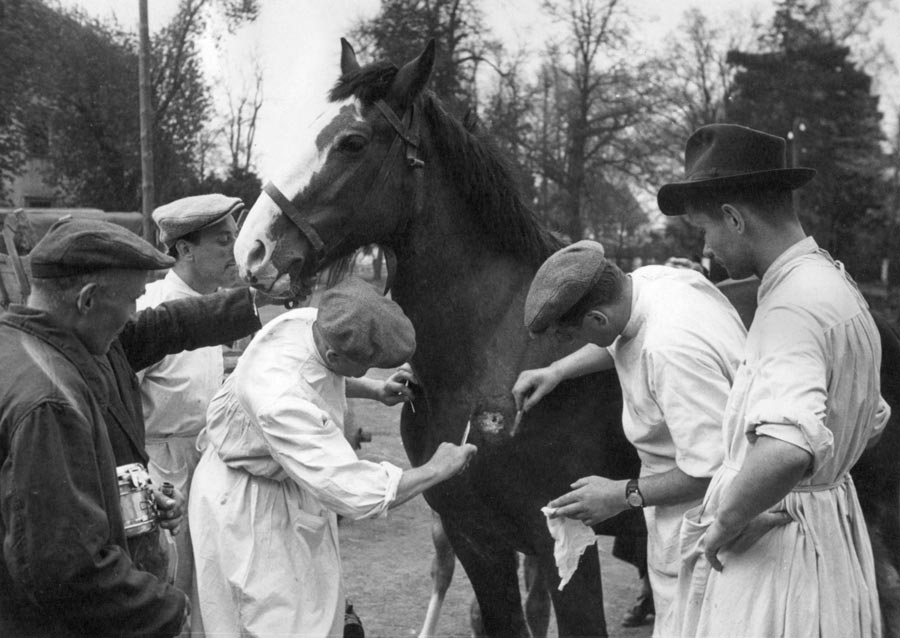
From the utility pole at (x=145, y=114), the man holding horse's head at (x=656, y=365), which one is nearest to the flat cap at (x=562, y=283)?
the man holding horse's head at (x=656, y=365)

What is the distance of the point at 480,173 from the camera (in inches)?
126

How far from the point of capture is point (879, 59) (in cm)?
2412

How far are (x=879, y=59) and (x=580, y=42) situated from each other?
8420 millimetres

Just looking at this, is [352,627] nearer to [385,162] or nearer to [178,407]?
[178,407]

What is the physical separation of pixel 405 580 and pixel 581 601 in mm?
2942

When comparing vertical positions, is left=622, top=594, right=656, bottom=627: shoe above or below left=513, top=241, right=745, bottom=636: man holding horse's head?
below

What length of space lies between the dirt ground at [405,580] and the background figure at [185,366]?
1.39m

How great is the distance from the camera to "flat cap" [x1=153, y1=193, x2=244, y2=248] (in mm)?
3820

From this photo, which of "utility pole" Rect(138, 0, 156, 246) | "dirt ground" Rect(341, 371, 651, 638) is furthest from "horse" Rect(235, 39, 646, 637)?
"utility pole" Rect(138, 0, 156, 246)

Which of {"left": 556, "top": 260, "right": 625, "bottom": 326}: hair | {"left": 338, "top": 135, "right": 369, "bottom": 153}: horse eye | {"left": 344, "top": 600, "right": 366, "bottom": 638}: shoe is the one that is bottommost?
{"left": 344, "top": 600, "right": 366, "bottom": 638}: shoe

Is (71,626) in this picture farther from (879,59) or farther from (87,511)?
(879,59)

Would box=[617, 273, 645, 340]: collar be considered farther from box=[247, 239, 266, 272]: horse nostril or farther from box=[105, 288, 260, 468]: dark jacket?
box=[105, 288, 260, 468]: dark jacket

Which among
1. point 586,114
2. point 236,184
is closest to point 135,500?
point 236,184

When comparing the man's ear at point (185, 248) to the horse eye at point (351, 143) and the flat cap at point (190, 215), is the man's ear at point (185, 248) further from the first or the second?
the horse eye at point (351, 143)
